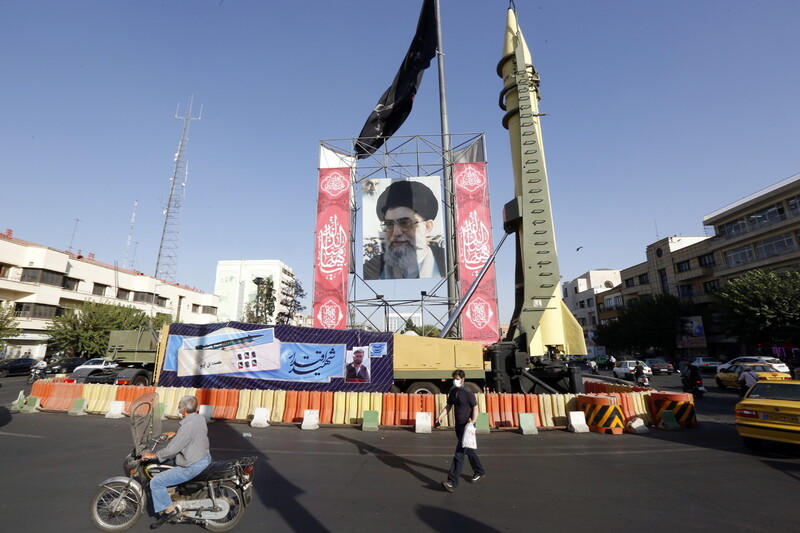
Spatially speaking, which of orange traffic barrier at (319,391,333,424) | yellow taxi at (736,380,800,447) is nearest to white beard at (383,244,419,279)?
orange traffic barrier at (319,391,333,424)

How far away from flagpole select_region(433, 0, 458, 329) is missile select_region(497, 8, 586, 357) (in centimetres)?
719

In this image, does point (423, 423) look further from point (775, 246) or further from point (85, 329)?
point (775, 246)

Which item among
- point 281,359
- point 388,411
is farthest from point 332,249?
point 388,411

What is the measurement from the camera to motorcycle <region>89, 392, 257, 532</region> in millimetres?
4242

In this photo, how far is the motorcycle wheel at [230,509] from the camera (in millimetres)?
4270

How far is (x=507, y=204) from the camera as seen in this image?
599 inches

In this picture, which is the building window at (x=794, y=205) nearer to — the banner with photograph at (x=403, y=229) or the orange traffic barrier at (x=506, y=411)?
the banner with photograph at (x=403, y=229)

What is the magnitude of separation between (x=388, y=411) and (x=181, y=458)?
281 inches

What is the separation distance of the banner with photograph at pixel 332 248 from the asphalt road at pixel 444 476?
11.6 m

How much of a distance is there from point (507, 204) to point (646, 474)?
1064 cm

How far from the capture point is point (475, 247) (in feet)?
72.2

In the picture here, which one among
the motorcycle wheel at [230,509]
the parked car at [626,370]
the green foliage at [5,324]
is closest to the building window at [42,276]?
the green foliage at [5,324]

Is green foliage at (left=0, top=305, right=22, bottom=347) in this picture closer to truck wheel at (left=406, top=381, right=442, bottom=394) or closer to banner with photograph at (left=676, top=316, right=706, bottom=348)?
truck wheel at (left=406, top=381, right=442, bottom=394)

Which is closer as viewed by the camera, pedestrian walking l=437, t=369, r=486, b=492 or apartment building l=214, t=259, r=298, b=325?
pedestrian walking l=437, t=369, r=486, b=492
